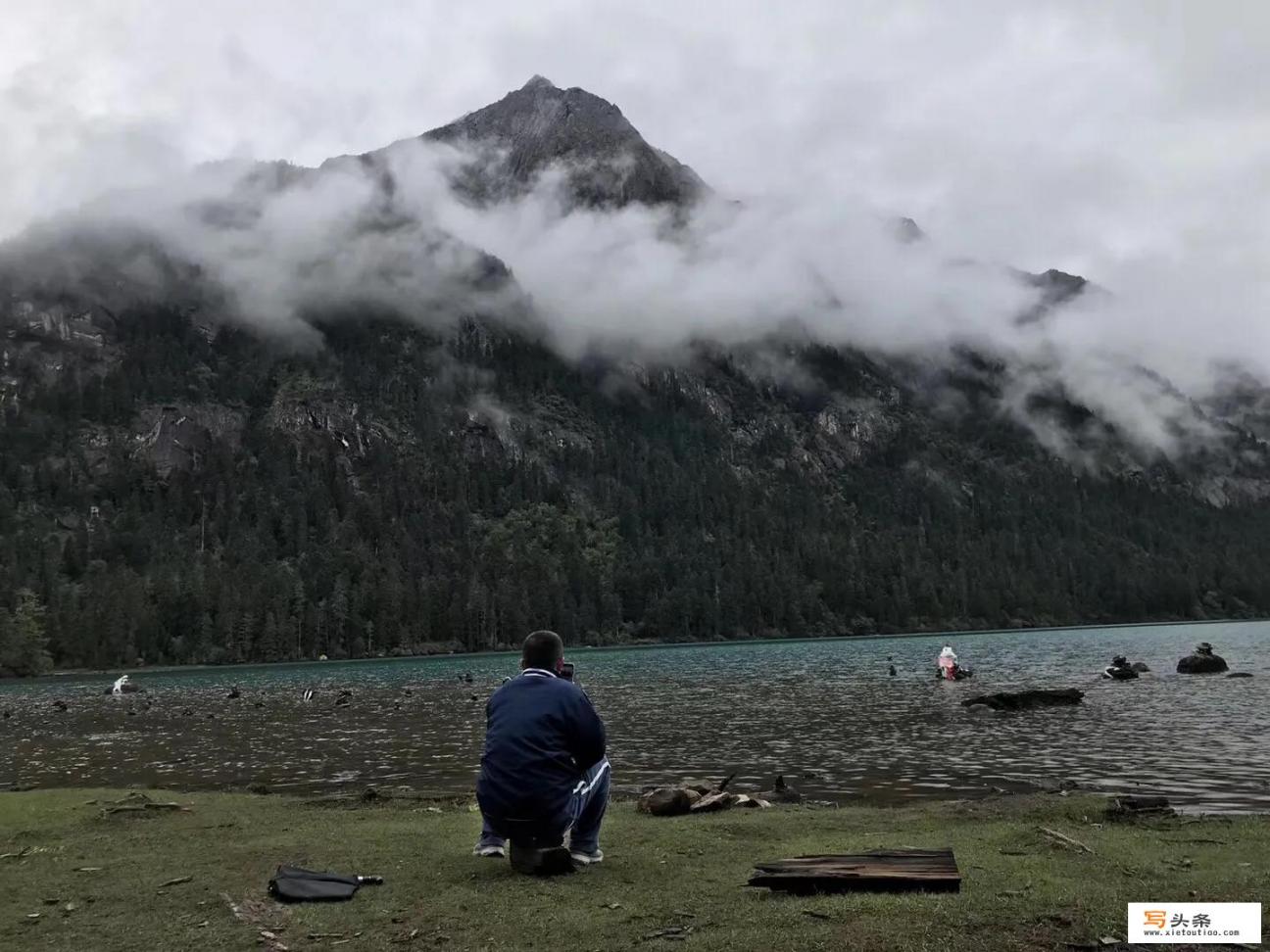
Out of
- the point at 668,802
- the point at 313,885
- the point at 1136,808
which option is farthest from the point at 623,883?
the point at 1136,808

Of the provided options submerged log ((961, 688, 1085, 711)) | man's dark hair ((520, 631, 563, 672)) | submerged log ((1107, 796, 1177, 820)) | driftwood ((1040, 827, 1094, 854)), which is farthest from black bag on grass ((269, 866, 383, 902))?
submerged log ((961, 688, 1085, 711))

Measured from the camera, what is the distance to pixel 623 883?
11.4m

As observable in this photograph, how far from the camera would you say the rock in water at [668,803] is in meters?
18.6

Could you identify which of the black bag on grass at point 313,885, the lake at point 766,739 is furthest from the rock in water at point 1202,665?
the black bag on grass at point 313,885

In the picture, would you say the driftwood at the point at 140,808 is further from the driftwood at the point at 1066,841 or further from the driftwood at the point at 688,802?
the driftwood at the point at 1066,841

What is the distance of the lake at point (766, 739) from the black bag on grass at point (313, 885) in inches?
558

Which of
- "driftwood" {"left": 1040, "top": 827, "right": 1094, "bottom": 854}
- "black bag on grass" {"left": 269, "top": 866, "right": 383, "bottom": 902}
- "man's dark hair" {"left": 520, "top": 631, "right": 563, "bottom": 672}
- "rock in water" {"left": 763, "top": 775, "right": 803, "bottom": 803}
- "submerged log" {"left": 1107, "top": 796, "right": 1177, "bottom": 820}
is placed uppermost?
"man's dark hair" {"left": 520, "top": 631, "right": 563, "bottom": 672}

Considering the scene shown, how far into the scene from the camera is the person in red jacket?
1155 cm

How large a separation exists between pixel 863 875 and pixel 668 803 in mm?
9039

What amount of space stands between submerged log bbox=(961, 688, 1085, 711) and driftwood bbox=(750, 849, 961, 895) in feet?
121

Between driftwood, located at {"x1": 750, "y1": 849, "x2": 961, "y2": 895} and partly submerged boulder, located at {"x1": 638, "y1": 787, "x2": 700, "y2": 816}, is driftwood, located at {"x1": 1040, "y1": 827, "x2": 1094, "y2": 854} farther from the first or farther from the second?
partly submerged boulder, located at {"x1": 638, "y1": 787, "x2": 700, "y2": 816}

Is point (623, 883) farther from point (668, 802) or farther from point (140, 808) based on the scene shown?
point (140, 808)

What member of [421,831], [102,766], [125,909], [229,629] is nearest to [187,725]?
[102,766]

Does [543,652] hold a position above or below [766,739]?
above
